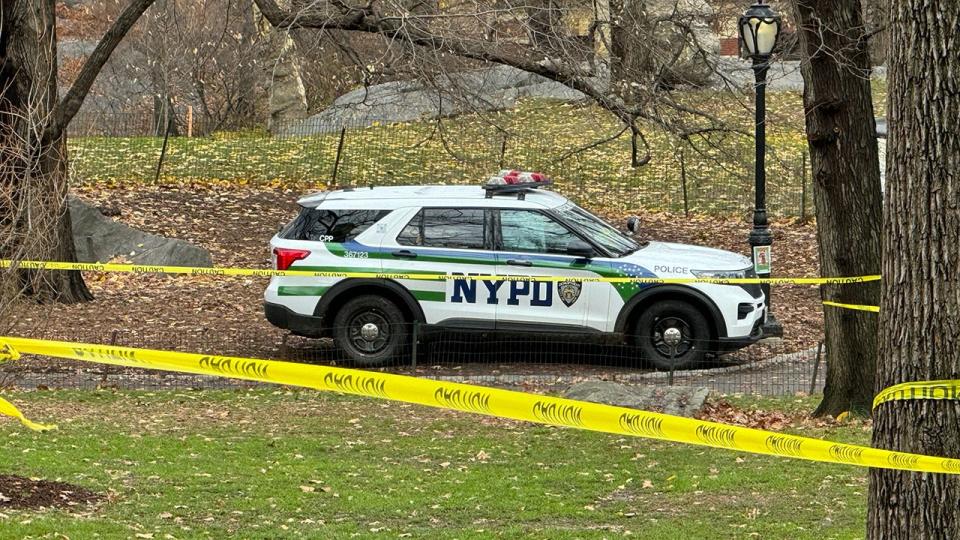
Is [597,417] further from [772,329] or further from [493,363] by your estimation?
[772,329]

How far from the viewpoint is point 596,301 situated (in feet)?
42.3

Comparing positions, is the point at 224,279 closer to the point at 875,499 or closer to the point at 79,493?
the point at 79,493

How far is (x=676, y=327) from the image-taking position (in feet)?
42.7

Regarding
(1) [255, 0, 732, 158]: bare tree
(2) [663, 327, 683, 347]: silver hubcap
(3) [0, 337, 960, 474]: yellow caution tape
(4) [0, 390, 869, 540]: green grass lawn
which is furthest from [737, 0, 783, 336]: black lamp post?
(3) [0, 337, 960, 474]: yellow caution tape

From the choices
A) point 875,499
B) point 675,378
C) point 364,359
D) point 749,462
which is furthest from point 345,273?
point 875,499

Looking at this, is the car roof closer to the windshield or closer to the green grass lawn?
the windshield

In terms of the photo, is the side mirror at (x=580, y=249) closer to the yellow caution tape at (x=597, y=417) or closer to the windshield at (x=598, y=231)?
the windshield at (x=598, y=231)

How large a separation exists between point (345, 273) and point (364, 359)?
0.90 metres

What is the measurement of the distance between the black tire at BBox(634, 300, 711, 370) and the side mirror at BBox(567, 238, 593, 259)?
0.82 m

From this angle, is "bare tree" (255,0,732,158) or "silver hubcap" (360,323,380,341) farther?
"bare tree" (255,0,732,158)

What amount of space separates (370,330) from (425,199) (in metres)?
1.45

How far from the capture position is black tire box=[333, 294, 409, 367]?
13078 millimetres

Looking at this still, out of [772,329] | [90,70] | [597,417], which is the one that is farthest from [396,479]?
[90,70]

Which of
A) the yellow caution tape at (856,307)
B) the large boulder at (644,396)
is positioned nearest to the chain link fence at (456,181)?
the large boulder at (644,396)
